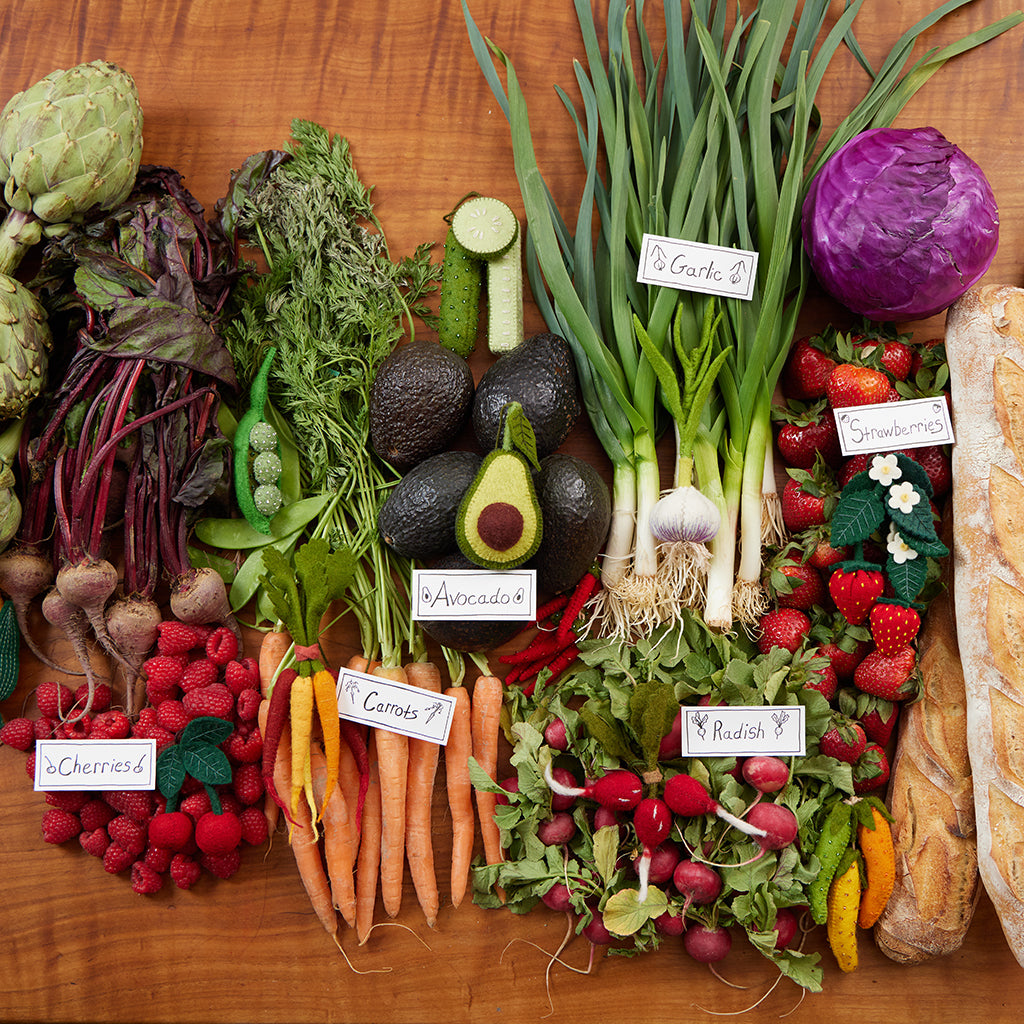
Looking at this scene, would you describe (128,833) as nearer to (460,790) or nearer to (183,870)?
(183,870)

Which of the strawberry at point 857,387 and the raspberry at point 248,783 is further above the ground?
the strawberry at point 857,387

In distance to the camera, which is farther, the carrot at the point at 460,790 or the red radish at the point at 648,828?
the carrot at the point at 460,790

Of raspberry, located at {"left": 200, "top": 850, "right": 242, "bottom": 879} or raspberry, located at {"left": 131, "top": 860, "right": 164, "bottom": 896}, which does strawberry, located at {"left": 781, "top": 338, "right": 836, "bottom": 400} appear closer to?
raspberry, located at {"left": 200, "top": 850, "right": 242, "bottom": 879}

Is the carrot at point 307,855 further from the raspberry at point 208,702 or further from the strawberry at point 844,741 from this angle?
the strawberry at point 844,741

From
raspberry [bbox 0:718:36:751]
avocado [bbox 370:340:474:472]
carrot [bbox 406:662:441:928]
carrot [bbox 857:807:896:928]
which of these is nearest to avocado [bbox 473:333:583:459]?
avocado [bbox 370:340:474:472]

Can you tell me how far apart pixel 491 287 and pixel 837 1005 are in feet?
4.43

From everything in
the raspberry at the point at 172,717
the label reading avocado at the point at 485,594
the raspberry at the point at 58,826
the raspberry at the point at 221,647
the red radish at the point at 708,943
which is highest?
the label reading avocado at the point at 485,594

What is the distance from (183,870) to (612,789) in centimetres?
70

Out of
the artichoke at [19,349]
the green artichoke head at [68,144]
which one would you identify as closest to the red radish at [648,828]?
the artichoke at [19,349]

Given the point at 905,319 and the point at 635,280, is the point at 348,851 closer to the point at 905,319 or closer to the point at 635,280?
the point at 635,280

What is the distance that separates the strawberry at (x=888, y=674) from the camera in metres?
1.10

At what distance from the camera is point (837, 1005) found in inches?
46.6

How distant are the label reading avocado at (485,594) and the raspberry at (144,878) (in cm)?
62

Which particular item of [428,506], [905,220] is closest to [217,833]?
[428,506]
